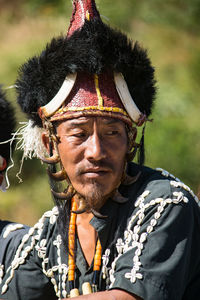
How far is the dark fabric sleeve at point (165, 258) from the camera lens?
117 inches

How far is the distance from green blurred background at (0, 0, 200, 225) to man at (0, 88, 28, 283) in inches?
172

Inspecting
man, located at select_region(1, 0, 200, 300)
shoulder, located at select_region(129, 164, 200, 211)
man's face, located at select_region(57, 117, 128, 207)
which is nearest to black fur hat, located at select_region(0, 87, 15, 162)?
man, located at select_region(1, 0, 200, 300)

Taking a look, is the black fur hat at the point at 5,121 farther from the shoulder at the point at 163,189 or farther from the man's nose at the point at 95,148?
the shoulder at the point at 163,189

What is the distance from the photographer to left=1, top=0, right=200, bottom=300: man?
10.6 ft

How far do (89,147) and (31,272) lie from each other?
1.00m

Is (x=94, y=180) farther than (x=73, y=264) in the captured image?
No

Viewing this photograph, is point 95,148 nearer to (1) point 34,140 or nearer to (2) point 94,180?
(2) point 94,180

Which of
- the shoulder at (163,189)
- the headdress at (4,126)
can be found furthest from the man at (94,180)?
the headdress at (4,126)

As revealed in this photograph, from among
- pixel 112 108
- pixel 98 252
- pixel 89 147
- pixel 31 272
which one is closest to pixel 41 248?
pixel 31 272

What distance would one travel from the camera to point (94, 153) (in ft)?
11.0

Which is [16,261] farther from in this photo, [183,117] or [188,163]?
[183,117]

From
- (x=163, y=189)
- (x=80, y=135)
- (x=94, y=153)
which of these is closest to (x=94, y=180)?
(x=94, y=153)

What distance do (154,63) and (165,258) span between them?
7.78 metres

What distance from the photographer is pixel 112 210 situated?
139 inches
